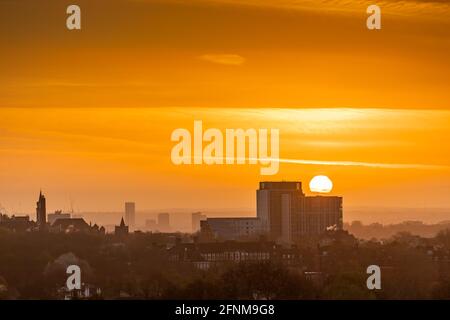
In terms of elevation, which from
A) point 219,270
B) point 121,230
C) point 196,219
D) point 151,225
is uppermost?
point 196,219

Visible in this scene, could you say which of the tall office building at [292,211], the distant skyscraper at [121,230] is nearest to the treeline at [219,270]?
the distant skyscraper at [121,230]

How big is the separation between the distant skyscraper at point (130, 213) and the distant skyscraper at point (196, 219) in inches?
57.3

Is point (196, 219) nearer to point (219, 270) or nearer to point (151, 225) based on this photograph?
point (219, 270)

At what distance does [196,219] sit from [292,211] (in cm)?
541

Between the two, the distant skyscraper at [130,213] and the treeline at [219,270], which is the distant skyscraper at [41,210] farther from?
the distant skyscraper at [130,213]

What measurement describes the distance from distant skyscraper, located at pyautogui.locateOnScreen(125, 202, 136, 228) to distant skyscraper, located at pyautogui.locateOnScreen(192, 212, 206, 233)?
1455 millimetres

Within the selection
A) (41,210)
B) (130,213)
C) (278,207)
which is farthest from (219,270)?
(41,210)

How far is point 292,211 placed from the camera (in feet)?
119

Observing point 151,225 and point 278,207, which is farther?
point 278,207

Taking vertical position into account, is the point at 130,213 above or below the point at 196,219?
above

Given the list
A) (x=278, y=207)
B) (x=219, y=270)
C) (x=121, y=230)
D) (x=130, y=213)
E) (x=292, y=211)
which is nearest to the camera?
(x=130, y=213)

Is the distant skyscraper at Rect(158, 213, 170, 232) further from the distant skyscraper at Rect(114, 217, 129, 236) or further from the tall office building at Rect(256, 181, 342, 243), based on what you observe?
the tall office building at Rect(256, 181, 342, 243)
